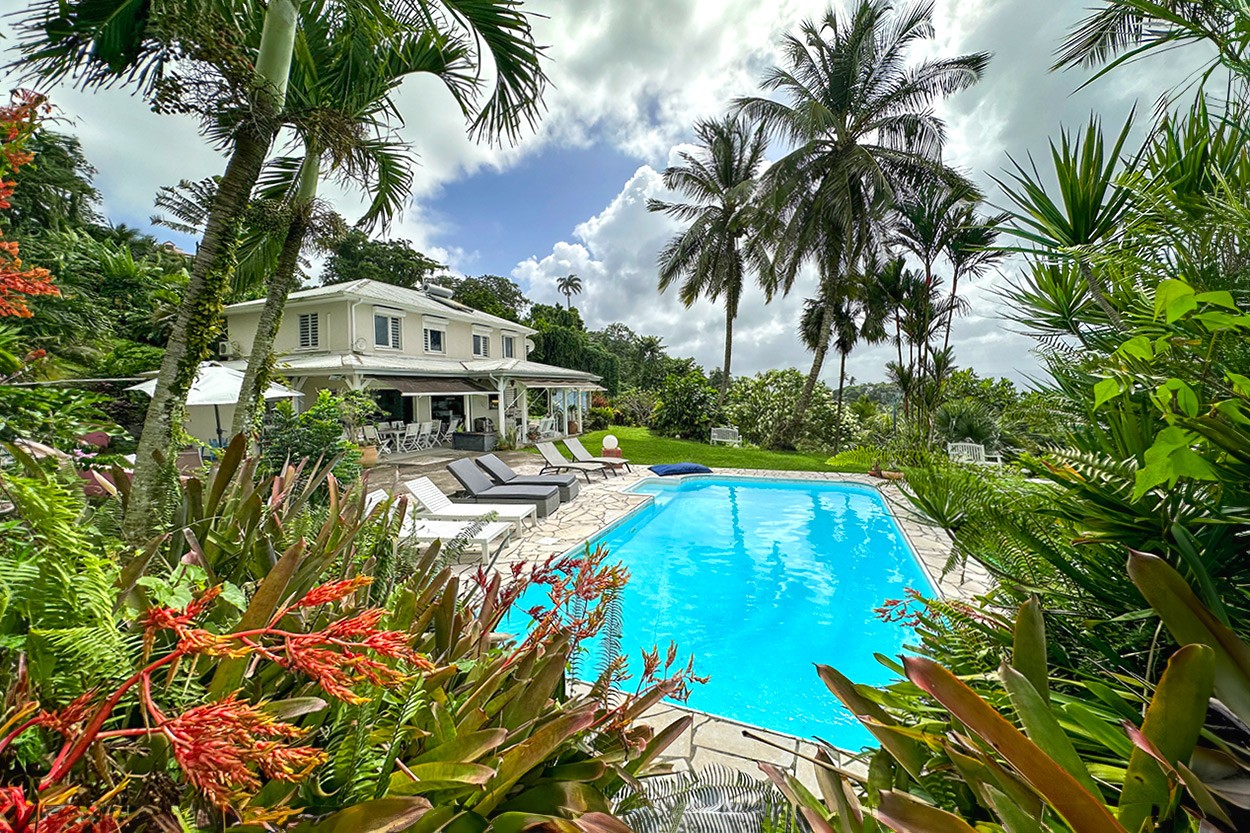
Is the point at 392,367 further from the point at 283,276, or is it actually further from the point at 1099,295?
the point at 1099,295

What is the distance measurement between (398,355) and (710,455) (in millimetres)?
13852

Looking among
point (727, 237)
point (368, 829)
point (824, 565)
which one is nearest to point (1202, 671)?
point (368, 829)

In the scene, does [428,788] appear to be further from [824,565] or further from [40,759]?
[824,565]

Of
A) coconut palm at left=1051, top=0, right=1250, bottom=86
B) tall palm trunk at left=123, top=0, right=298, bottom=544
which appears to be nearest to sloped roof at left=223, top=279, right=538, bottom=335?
tall palm trunk at left=123, top=0, right=298, bottom=544

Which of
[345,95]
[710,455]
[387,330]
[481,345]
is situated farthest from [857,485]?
[481,345]

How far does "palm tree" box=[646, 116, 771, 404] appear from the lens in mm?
24188

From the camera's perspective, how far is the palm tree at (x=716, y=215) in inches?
952

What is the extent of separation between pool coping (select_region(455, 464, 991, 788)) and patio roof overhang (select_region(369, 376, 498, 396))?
5.28 meters

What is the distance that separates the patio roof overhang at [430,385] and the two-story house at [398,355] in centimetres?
4

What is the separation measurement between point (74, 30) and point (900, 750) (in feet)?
22.4

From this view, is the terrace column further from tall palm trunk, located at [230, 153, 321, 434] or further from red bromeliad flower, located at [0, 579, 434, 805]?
red bromeliad flower, located at [0, 579, 434, 805]

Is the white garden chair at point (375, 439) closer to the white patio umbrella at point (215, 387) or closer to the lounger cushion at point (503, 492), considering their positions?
the white patio umbrella at point (215, 387)

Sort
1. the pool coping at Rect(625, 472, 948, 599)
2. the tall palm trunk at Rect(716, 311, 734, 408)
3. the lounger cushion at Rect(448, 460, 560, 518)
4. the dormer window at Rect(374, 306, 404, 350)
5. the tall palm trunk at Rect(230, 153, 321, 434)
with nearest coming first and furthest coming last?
the tall palm trunk at Rect(230, 153, 321, 434)
the pool coping at Rect(625, 472, 948, 599)
the lounger cushion at Rect(448, 460, 560, 518)
the dormer window at Rect(374, 306, 404, 350)
the tall palm trunk at Rect(716, 311, 734, 408)

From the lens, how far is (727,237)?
948 inches
